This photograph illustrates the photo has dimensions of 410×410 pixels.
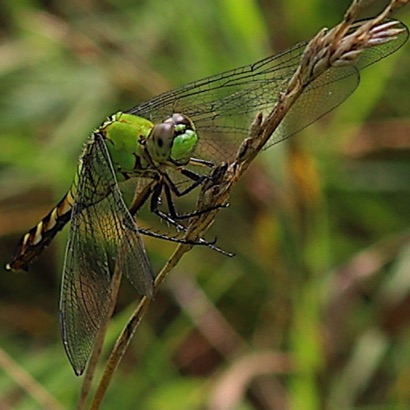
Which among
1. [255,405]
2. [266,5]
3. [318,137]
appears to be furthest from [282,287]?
[266,5]

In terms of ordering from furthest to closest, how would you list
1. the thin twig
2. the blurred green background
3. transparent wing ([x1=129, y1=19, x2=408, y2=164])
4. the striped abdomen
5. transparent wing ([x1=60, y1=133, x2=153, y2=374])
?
the blurred green background → the striped abdomen → transparent wing ([x1=129, y1=19, x2=408, y2=164]) → transparent wing ([x1=60, y1=133, x2=153, y2=374]) → the thin twig

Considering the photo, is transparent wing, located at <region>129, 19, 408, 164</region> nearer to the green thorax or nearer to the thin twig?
the green thorax

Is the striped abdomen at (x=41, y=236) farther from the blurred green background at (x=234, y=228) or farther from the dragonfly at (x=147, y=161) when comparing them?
the blurred green background at (x=234, y=228)

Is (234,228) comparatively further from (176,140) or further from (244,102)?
(176,140)

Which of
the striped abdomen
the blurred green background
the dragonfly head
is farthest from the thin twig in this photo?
the blurred green background

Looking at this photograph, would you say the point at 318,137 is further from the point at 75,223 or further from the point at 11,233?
the point at 75,223

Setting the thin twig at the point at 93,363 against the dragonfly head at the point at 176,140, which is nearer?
the thin twig at the point at 93,363

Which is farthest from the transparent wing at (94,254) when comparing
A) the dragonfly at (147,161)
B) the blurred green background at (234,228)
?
the blurred green background at (234,228)
